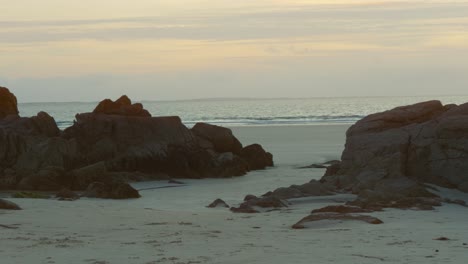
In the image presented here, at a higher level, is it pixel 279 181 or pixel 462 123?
pixel 462 123

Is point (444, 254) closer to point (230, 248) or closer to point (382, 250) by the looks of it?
point (382, 250)

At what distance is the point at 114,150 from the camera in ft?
87.3

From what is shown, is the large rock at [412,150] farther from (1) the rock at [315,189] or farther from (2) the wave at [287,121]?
(2) the wave at [287,121]

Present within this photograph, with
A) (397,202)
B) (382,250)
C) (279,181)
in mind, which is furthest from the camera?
(279,181)

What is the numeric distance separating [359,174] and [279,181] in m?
5.10

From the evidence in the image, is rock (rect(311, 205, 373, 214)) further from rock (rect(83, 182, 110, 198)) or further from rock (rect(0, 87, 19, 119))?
rock (rect(0, 87, 19, 119))

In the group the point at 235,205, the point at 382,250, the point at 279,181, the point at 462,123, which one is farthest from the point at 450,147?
the point at 382,250

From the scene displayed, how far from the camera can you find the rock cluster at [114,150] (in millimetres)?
24828

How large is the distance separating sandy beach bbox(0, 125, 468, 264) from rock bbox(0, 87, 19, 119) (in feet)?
44.5

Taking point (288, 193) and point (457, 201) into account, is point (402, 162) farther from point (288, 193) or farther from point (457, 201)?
point (288, 193)

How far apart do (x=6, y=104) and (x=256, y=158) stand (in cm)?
992

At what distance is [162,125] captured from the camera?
27.9 metres

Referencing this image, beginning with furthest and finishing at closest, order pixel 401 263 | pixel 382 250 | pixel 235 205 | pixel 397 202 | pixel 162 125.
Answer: pixel 162 125 < pixel 235 205 < pixel 397 202 < pixel 382 250 < pixel 401 263

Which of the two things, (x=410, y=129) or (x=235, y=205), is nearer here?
(x=235, y=205)
